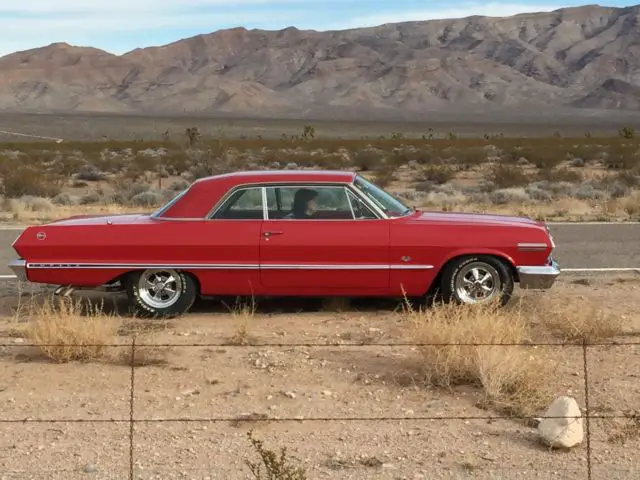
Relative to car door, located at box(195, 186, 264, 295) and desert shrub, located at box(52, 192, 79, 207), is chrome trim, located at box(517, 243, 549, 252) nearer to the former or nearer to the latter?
car door, located at box(195, 186, 264, 295)

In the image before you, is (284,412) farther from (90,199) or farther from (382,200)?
(90,199)

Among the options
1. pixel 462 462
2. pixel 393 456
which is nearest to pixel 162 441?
pixel 393 456

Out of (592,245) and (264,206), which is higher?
(264,206)

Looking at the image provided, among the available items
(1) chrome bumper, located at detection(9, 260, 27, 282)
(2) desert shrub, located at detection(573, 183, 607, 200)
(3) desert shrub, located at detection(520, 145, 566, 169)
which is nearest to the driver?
(1) chrome bumper, located at detection(9, 260, 27, 282)

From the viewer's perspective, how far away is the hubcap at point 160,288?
8.80 meters

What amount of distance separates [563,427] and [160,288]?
448cm

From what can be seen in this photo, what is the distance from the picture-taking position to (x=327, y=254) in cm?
862

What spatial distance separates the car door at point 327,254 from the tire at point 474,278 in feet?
1.89

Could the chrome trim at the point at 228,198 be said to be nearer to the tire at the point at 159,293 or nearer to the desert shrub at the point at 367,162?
the tire at the point at 159,293

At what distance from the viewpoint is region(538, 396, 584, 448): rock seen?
214 inches

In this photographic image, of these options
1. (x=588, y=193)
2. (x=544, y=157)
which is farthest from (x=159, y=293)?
(x=544, y=157)

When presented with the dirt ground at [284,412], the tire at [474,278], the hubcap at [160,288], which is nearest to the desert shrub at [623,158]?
the tire at [474,278]

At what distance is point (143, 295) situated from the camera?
28.9 ft

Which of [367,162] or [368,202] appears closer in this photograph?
[368,202]
